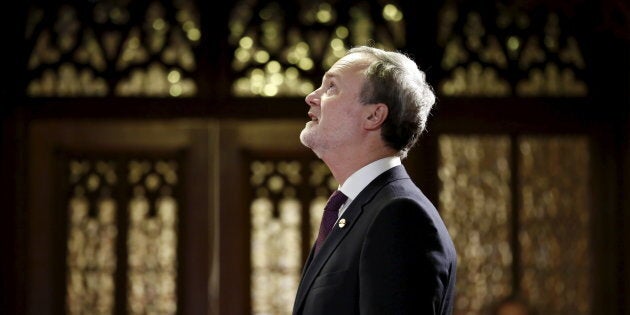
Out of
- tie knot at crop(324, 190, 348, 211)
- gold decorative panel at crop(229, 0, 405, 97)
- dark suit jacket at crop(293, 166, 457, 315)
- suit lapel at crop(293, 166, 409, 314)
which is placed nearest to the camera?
dark suit jacket at crop(293, 166, 457, 315)

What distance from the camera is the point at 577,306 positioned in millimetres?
4562

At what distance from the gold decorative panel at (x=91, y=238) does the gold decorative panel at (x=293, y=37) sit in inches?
28.7

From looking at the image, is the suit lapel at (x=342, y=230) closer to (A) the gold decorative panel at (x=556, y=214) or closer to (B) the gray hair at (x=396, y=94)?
(B) the gray hair at (x=396, y=94)

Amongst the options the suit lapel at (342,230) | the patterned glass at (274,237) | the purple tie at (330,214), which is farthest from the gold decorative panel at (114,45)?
the suit lapel at (342,230)

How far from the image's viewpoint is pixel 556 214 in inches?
180

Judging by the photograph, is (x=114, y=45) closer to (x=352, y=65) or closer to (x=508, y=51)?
(x=508, y=51)

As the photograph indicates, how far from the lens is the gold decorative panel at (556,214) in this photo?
4566mm

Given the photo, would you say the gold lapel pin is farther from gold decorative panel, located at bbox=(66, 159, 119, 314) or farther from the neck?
gold decorative panel, located at bbox=(66, 159, 119, 314)

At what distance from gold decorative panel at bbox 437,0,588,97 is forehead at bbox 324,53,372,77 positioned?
8.53 ft

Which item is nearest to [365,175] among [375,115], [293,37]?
[375,115]

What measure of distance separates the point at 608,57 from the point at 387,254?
3111mm

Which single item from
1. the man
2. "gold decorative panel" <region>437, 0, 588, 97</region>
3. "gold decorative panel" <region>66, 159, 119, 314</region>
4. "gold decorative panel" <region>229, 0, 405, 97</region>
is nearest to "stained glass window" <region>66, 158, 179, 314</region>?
"gold decorative panel" <region>66, 159, 119, 314</region>

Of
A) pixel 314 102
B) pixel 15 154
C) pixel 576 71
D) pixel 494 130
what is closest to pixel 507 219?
pixel 494 130

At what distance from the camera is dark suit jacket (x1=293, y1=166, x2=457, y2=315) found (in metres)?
1.68
